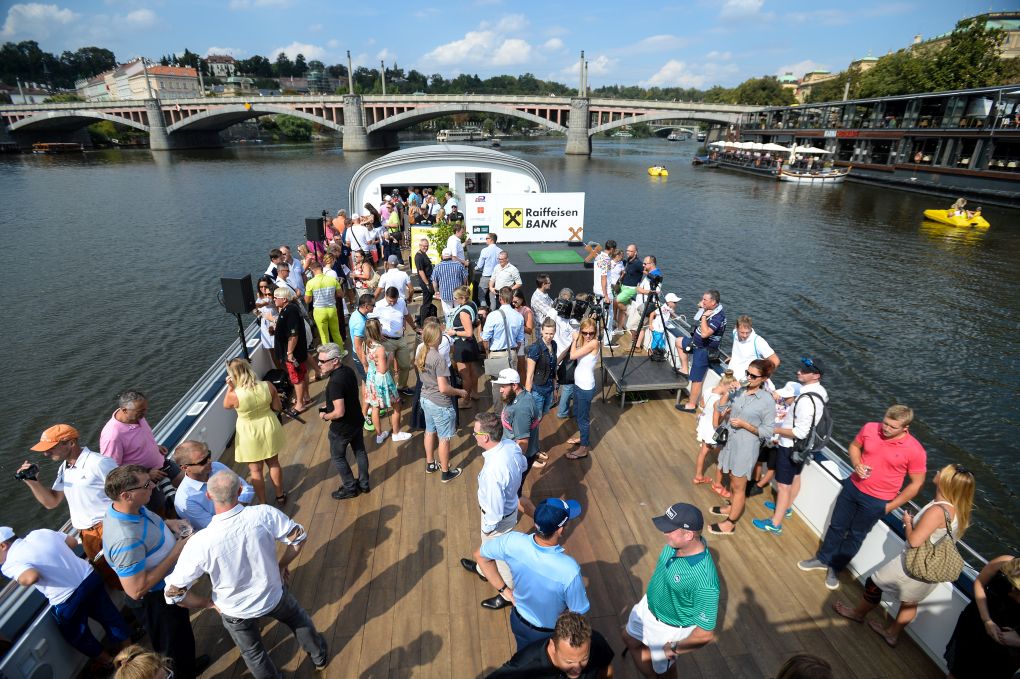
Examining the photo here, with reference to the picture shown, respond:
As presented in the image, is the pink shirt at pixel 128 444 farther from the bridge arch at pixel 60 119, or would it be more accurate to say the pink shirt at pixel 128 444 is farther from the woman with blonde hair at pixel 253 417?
the bridge arch at pixel 60 119

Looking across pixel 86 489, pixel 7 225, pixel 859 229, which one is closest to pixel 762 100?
pixel 859 229

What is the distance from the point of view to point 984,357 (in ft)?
45.0

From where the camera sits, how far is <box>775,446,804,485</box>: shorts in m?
4.66

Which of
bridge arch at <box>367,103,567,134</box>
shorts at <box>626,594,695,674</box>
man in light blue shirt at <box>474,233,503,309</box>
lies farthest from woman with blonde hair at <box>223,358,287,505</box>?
bridge arch at <box>367,103,567,134</box>

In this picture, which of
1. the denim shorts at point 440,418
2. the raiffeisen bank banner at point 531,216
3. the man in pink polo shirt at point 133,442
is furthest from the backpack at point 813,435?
the raiffeisen bank banner at point 531,216

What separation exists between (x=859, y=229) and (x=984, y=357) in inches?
706

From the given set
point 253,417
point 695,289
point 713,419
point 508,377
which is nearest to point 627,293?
point 713,419

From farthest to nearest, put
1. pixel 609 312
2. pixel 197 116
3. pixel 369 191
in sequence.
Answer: pixel 197 116 → pixel 369 191 → pixel 609 312

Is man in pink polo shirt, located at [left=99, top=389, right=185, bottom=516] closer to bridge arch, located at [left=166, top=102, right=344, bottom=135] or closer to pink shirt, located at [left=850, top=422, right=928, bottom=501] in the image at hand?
pink shirt, located at [left=850, top=422, right=928, bottom=501]

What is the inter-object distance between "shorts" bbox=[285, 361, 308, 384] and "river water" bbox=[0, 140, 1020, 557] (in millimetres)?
5277

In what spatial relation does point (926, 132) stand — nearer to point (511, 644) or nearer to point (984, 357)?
point (984, 357)

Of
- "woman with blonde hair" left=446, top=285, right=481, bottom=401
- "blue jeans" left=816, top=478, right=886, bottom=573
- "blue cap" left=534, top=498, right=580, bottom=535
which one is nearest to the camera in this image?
"blue cap" left=534, top=498, right=580, bottom=535

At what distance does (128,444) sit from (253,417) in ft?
3.04

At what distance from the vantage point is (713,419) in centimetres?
526
